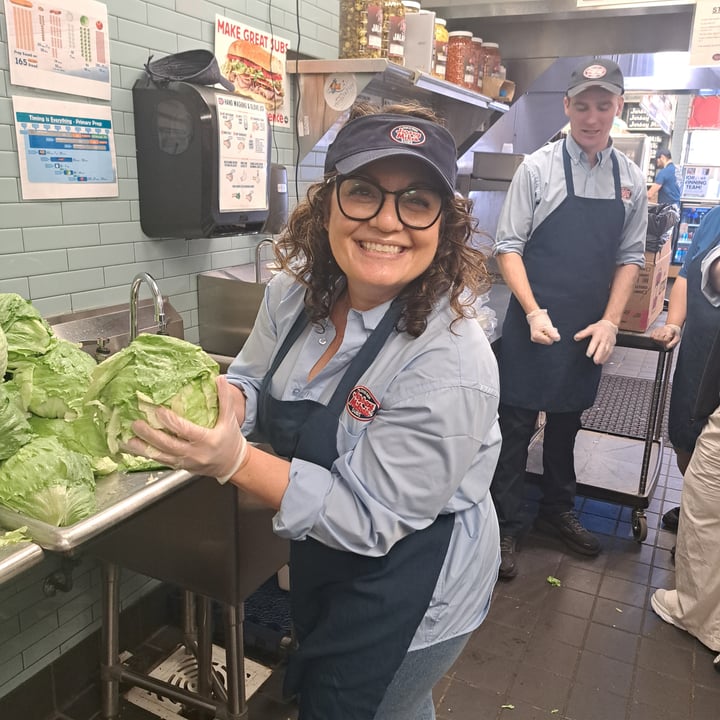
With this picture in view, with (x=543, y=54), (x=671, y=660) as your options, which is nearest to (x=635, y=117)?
(x=543, y=54)

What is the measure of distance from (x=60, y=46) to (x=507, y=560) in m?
2.65

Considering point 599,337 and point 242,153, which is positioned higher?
point 242,153

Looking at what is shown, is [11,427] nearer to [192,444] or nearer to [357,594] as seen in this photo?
[192,444]

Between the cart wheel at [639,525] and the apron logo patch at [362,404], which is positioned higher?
the apron logo patch at [362,404]

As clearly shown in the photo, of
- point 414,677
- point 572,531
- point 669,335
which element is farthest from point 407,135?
point 572,531

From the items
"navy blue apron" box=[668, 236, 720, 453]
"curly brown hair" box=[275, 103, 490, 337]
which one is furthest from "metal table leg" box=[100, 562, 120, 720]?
"navy blue apron" box=[668, 236, 720, 453]

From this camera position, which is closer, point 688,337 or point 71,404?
point 71,404

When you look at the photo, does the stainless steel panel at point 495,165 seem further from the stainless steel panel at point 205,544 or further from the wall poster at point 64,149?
the stainless steel panel at point 205,544

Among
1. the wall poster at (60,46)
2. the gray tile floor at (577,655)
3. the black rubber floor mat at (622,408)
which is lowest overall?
the gray tile floor at (577,655)

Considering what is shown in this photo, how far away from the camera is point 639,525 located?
3406 millimetres

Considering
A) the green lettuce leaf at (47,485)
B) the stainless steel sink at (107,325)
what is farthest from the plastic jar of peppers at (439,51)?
the green lettuce leaf at (47,485)

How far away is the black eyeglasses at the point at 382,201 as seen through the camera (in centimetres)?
132

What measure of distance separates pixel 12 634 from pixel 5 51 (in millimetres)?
1726

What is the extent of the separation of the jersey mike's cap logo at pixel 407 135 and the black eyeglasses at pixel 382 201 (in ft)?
0.29
